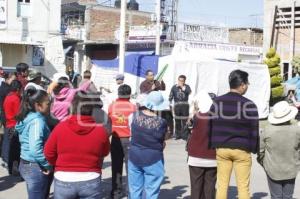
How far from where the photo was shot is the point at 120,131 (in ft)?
25.2

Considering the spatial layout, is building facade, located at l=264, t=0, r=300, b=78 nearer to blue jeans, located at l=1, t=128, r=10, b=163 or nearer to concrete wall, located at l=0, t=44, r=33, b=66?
concrete wall, located at l=0, t=44, r=33, b=66

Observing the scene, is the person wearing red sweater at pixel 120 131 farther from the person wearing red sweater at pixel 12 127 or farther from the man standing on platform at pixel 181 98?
the man standing on platform at pixel 181 98

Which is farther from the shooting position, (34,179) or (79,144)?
(34,179)

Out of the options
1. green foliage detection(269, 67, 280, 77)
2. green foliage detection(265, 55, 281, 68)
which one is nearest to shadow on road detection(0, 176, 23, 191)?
green foliage detection(269, 67, 280, 77)

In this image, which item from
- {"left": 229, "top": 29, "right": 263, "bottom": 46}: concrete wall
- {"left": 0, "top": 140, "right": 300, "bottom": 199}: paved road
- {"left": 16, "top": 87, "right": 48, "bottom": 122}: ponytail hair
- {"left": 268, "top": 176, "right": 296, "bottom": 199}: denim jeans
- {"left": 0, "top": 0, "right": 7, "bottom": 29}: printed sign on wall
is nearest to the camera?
{"left": 16, "top": 87, "right": 48, "bottom": 122}: ponytail hair

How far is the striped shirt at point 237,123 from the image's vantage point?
6027 millimetres

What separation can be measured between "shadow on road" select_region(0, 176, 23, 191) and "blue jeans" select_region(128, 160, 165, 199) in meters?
2.74

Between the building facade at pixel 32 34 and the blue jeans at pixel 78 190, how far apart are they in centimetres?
2223

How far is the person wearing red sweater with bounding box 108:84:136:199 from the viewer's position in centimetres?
762

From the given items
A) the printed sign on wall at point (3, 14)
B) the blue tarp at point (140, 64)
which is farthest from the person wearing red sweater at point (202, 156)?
the printed sign on wall at point (3, 14)

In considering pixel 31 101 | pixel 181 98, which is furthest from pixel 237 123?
pixel 181 98

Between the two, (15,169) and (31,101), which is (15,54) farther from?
(31,101)

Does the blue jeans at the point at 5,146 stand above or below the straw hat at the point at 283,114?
below

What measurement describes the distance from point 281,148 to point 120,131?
8.02ft
